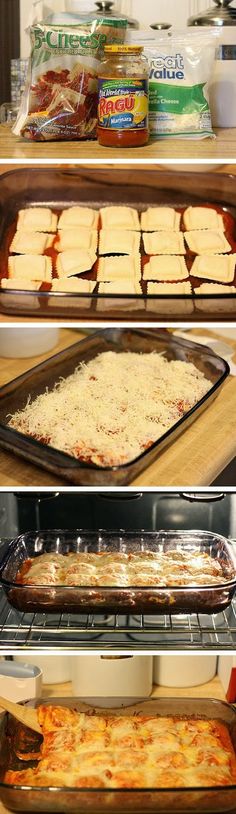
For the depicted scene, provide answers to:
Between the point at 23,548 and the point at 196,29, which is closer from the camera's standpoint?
the point at 196,29

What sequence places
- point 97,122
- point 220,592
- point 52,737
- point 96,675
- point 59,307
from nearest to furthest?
point 59,307, point 97,122, point 220,592, point 52,737, point 96,675

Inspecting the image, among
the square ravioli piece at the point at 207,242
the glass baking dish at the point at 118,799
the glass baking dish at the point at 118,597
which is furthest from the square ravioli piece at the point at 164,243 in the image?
the glass baking dish at the point at 118,799

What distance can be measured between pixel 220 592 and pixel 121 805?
1.30 ft

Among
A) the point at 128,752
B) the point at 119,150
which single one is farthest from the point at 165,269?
the point at 128,752

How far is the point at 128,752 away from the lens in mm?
1588

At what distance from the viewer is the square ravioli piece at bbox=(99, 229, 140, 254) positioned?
4.09 ft

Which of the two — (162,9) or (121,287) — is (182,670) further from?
(162,9)

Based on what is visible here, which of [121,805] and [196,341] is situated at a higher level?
[196,341]

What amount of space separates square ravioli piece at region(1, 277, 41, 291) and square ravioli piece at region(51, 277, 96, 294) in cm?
2

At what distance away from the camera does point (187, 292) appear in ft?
3.70

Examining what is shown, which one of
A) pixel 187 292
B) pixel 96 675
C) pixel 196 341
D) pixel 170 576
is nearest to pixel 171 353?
pixel 196 341

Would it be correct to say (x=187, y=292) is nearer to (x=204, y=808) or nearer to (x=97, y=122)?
(x=97, y=122)

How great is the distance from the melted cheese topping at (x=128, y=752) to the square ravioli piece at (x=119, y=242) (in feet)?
2.87

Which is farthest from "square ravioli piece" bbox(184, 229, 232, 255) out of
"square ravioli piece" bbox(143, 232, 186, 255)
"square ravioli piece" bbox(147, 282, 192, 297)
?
"square ravioli piece" bbox(147, 282, 192, 297)
